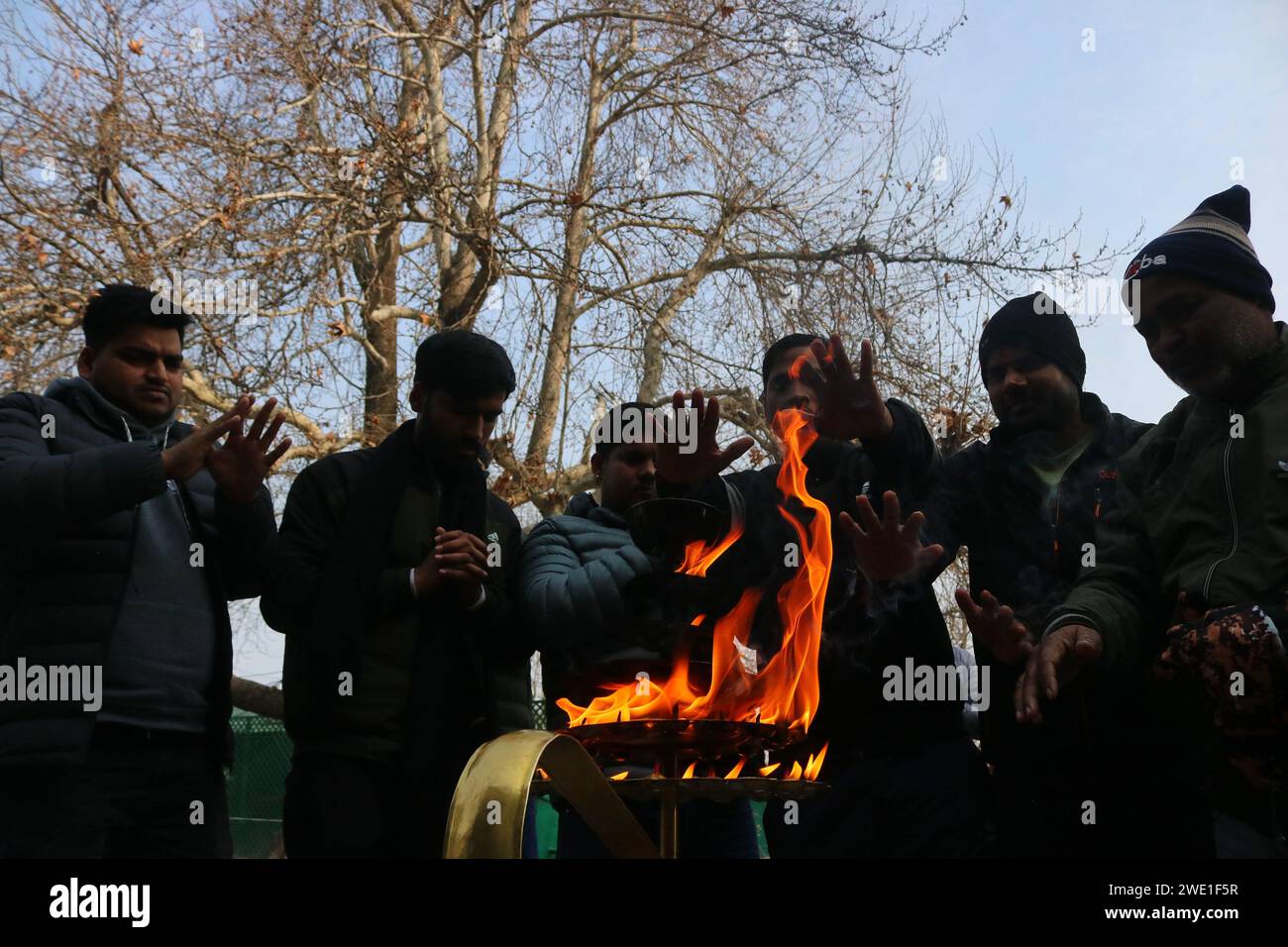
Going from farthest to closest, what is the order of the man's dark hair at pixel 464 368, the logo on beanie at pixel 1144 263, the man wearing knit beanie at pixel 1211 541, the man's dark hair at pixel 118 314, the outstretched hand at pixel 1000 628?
the man's dark hair at pixel 464 368 < the man's dark hair at pixel 118 314 < the logo on beanie at pixel 1144 263 < the outstretched hand at pixel 1000 628 < the man wearing knit beanie at pixel 1211 541

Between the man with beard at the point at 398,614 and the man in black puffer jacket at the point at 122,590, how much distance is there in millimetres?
215

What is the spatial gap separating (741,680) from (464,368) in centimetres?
163

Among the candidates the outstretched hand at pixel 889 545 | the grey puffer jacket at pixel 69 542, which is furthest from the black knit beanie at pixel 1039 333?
the grey puffer jacket at pixel 69 542

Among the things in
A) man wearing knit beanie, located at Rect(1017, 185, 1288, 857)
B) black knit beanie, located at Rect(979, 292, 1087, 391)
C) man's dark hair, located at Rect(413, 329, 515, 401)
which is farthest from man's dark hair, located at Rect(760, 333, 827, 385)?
man wearing knit beanie, located at Rect(1017, 185, 1288, 857)

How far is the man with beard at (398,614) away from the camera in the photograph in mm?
3244

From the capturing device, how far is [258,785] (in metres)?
12.5

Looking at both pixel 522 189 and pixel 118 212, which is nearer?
pixel 118 212

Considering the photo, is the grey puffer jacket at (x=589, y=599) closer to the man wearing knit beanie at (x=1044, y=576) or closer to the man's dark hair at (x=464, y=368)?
the man's dark hair at (x=464, y=368)

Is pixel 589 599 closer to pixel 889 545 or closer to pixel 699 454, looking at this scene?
pixel 699 454

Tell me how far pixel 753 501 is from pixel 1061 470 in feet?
2.95

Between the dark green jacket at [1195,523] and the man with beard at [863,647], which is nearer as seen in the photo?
the dark green jacket at [1195,523]
